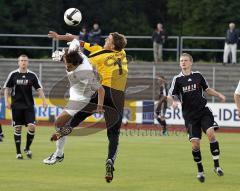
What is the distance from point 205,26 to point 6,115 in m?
19.0

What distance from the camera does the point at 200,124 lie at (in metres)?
15.8

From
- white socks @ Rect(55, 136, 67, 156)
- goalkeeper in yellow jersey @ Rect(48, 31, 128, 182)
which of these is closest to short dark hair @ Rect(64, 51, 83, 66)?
goalkeeper in yellow jersey @ Rect(48, 31, 128, 182)

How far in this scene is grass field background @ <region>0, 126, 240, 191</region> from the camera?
14.4 metres

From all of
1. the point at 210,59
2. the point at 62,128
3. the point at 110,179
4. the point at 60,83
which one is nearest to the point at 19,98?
the point at 62,128

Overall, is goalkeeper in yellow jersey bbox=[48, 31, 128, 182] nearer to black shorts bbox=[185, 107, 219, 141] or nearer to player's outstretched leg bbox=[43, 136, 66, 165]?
black shorts bbox=[185, 107, 219, 141]

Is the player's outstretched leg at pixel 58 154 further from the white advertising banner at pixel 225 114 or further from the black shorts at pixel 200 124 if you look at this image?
the white advertising banner at pixel 225 114

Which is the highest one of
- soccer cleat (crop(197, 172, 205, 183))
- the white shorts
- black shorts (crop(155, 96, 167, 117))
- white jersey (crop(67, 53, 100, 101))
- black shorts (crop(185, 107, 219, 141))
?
white jersey (crop(67, 53, 100, 101))

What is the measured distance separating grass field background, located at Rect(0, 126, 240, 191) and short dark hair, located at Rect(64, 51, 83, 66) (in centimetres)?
212

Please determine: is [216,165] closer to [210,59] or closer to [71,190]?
[71,190]

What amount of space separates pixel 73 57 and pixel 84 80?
2.09ft

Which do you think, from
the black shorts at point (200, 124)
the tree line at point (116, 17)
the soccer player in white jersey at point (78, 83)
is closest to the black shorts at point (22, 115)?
the soccer player in white jersey at point (78, 83)

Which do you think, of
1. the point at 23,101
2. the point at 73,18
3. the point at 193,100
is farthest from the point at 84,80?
the point at 23,101

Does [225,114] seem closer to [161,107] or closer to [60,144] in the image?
[161,107]

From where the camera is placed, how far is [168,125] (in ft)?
117
